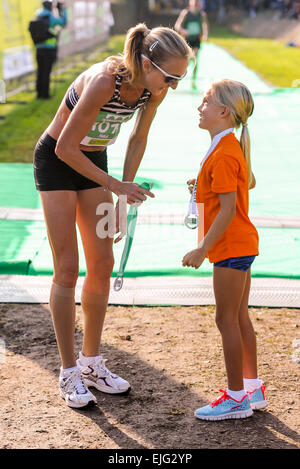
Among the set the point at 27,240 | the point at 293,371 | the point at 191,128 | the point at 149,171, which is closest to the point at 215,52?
the point at 191,128

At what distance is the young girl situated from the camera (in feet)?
9.52

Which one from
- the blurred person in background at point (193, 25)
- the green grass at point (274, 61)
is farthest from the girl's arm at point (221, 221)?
the green grass at point (274, 61)

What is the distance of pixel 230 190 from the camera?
2.88m

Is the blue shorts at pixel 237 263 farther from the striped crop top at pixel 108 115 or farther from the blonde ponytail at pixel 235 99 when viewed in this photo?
the striped crop top at pixel 108 115

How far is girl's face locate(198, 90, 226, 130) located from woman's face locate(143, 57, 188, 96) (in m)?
0.16

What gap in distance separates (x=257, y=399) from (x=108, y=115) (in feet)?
4.93

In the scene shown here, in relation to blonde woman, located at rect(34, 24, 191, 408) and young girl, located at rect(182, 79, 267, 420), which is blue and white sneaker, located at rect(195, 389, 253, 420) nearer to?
young girl, located at rect(182, 79, 267, 420)

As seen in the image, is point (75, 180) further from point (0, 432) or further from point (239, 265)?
point (0, 432)

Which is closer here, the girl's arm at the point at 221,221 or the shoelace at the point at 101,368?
the girl's arm at the point at 221,221

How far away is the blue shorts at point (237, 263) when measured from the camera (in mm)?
3006

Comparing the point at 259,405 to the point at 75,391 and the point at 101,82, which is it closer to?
the point at 75,391

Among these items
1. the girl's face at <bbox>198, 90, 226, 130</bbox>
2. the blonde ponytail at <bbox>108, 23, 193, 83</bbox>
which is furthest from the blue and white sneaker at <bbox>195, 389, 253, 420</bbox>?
the blonde ponytail at <bbox>108, 23, 193, 83</bbox>

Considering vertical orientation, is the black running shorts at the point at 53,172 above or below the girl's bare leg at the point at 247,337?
above

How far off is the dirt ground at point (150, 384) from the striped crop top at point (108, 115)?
1263 millimetres
